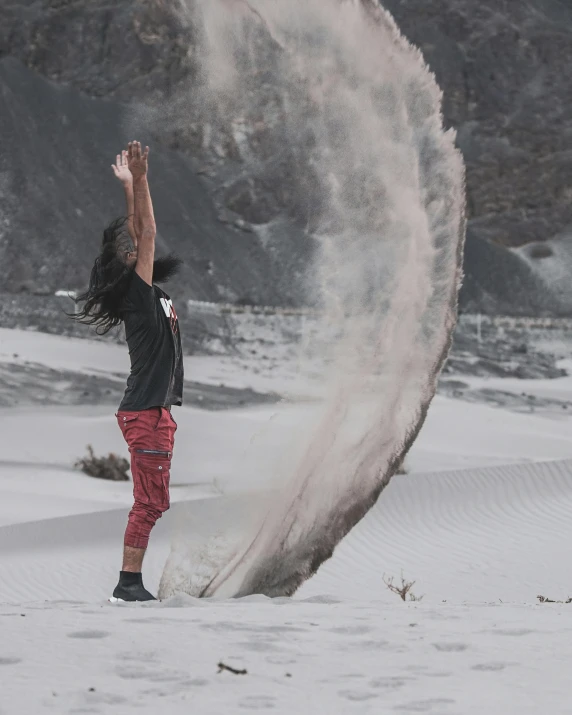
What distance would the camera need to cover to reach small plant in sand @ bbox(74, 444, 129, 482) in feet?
40.4

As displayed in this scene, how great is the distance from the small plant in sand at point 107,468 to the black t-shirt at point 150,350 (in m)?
8.16

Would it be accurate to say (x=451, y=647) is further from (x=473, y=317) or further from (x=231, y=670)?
(x=473, y=317)

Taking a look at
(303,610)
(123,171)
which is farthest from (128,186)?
(303,610)

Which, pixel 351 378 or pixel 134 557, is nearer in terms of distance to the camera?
pixel 134 557

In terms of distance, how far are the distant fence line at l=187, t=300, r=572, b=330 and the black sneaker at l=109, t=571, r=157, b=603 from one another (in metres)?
23.2

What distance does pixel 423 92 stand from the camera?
17.6 ft

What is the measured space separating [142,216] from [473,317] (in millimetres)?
27193

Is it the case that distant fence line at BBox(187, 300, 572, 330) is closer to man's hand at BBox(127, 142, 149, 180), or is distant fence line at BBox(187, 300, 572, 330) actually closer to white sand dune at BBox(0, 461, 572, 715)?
white sand dune at BBox(0, 461, 572, 715)

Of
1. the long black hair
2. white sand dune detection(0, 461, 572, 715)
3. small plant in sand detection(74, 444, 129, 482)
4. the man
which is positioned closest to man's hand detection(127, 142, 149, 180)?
the man

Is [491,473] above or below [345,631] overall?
below

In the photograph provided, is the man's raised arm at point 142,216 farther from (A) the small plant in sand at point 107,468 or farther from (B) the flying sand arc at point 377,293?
(A) the small plant in sand at point 107,468

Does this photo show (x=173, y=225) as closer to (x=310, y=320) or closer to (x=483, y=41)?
(x=310, y=320)

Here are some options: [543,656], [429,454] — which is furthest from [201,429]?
[543,656]

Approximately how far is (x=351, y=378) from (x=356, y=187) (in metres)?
0.90
